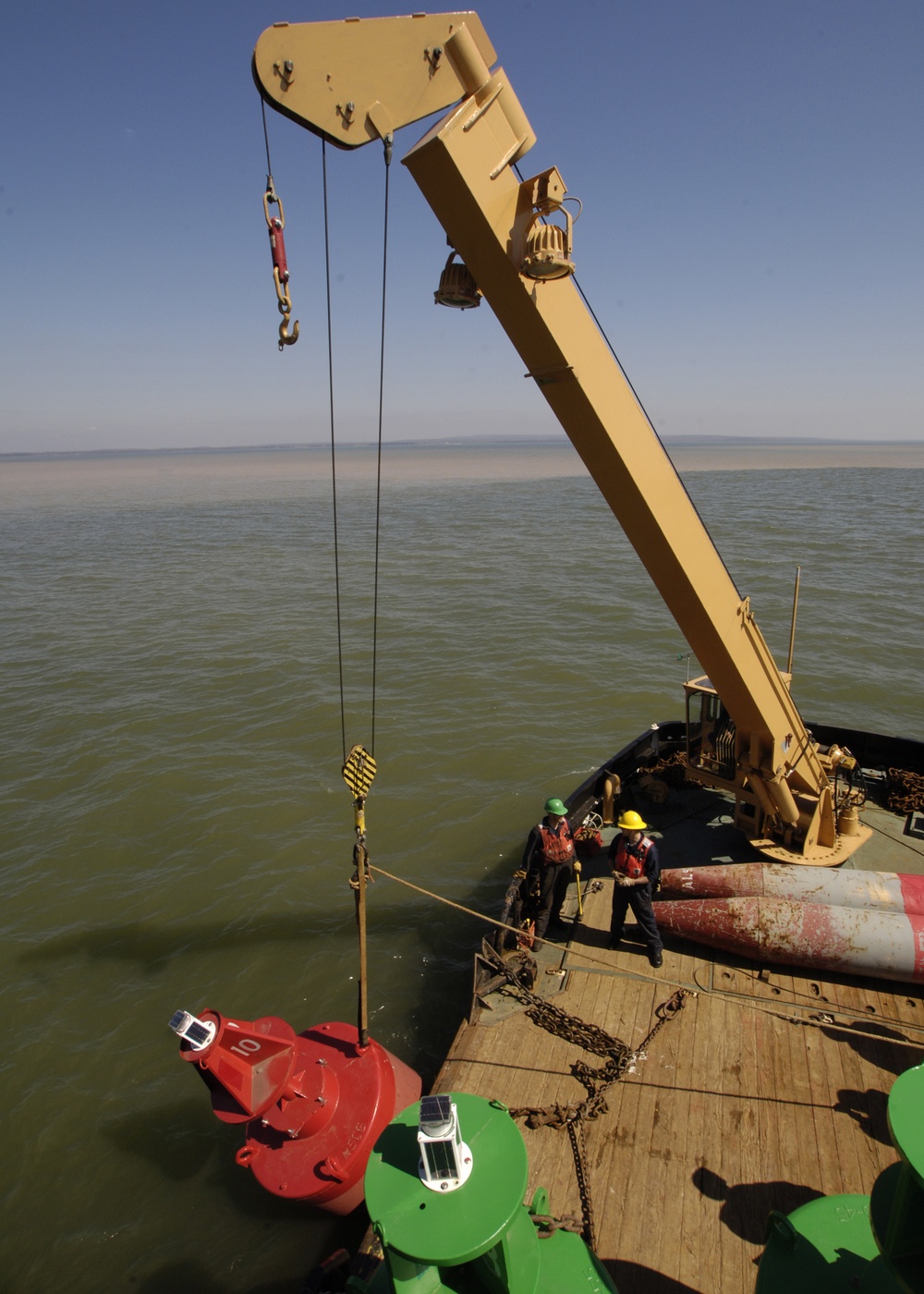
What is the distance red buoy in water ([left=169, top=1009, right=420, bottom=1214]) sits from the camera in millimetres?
4879

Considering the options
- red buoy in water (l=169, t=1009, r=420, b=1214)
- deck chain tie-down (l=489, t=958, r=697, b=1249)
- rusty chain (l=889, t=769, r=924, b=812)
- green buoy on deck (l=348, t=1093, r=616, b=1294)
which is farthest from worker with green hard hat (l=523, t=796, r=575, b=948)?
rusty chain (l=889, t=769, r=924, b=812)

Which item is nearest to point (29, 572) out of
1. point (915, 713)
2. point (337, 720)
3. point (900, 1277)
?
point (337, 720)

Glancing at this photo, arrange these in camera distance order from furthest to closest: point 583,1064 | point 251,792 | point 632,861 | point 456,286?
point 251,792 → point 632,861 → point 583,1064 → point 456,286

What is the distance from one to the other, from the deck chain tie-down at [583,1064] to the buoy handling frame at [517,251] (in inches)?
125

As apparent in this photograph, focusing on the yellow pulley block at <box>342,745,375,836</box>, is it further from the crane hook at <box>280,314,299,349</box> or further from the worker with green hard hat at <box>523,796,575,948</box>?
the crane hook at <box>280,314,299,349</box>

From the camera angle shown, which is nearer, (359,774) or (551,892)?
(359,774)

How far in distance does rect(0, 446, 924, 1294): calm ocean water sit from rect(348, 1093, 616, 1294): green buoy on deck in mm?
3492

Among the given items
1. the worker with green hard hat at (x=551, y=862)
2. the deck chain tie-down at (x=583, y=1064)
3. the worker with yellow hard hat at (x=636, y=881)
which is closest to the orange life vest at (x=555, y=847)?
the worker with green hard hat at (x=551, y=862)

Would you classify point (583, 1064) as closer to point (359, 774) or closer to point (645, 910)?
point (645, 910)

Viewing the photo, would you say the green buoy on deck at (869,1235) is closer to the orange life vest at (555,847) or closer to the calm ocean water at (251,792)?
the orange life vest at (555,847)

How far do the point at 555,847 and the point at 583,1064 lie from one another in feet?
6.48

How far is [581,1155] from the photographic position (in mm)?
4969

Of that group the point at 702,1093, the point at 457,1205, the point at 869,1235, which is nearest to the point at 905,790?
the point at 702,1093

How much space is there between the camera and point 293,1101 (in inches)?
206
